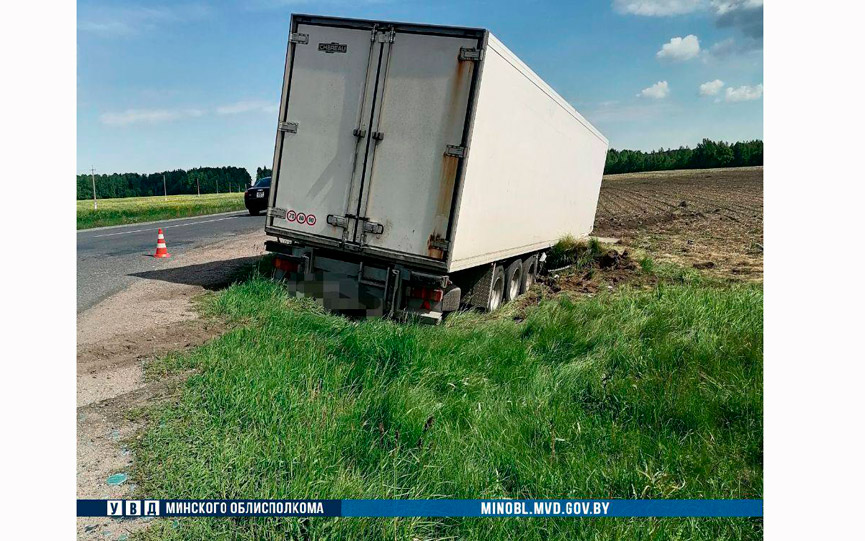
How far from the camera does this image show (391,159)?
729 cm

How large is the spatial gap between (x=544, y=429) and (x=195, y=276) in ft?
25.0

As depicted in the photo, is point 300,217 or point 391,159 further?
point 300,217

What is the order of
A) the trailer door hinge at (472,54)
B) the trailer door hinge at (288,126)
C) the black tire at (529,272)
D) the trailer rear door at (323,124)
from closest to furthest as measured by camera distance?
the trailer door hinge at (472,54) < the trailer rear door at (323,124) < the trailer door hinge at (288,126) < the black tire at (529,272)

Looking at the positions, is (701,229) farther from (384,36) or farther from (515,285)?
(384,36)

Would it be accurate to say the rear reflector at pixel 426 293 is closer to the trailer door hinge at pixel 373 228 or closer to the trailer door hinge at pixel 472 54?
the trailer door hinge at pixel 373 228

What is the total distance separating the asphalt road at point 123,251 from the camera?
30.6ft

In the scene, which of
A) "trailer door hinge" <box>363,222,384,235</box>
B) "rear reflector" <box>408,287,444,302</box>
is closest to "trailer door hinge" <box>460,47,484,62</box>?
"trailer door hinge" <box>363,222,384,235</box>

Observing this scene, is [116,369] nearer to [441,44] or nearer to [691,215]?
[441,44]

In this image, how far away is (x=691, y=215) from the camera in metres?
27.2

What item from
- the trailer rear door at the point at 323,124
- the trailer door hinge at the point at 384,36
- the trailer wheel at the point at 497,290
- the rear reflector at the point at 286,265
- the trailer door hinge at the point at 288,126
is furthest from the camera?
the trailer wheel at the point at 497,290

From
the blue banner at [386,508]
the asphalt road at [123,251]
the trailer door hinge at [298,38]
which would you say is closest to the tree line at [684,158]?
the asphalt road at [123,251]

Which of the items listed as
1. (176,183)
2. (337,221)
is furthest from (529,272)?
(176,183)

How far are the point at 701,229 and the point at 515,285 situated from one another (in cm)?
1346

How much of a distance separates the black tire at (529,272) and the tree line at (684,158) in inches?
2053
